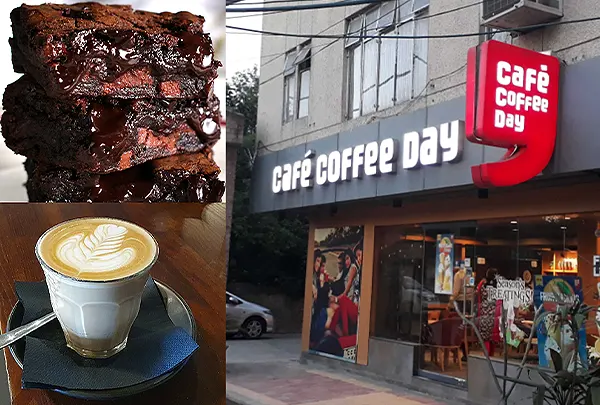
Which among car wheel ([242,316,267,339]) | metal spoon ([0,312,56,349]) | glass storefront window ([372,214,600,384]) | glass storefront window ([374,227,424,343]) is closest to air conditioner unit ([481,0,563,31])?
glass storefront window ([372,214,600,384])

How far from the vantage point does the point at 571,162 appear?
2.04m

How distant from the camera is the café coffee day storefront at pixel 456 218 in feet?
6.70

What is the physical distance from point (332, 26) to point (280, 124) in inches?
14.0

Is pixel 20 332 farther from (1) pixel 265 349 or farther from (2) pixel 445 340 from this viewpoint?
(2) pixel 445 340

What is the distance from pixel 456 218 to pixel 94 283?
112 inches

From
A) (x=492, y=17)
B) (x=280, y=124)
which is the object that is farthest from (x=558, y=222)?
(x=280, y=124)

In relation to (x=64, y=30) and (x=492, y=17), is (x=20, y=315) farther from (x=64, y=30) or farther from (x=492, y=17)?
(x=492, y=17)

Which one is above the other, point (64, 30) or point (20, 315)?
point (64, 30)

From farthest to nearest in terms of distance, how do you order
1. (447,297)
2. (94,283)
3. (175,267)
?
(447,297), (175,267), (94,283)

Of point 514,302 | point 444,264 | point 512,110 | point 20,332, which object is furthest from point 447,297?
point 20,332

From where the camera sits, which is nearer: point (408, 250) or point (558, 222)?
point (558, 222)

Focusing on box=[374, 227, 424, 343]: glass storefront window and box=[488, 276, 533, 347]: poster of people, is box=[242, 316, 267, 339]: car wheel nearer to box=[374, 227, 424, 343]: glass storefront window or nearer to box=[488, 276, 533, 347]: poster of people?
box=[488, 276, 533, 347]: poster of people

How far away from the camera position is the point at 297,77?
6.50 ft

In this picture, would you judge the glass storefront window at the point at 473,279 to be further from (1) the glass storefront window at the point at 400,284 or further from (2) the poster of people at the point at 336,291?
(2) the poster of people at the point at 336,291
